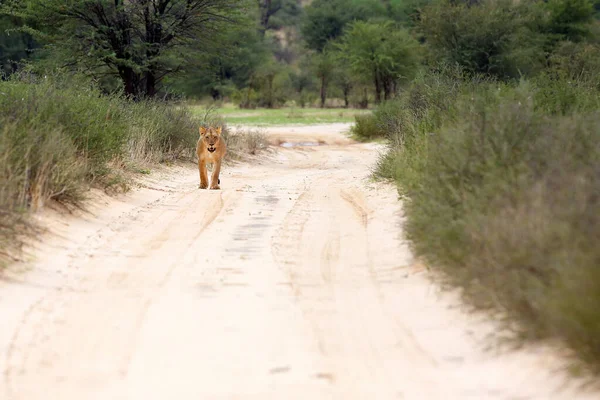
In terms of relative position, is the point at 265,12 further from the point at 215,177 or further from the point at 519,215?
the point at 519,215

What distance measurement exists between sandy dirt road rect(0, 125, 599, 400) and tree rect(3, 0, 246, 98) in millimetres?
13846

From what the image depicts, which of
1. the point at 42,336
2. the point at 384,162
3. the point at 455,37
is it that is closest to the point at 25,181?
the point at 42,336

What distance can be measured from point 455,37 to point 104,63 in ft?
66.7

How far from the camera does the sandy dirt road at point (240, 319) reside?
4918 millimetres

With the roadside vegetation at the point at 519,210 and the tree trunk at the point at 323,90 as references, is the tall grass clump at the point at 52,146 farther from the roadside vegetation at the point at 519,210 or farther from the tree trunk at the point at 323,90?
the tree trunk at the point at 323,90

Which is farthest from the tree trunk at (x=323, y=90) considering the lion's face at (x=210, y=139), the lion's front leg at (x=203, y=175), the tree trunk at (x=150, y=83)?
the lion's front leg at (x=203, y=175)

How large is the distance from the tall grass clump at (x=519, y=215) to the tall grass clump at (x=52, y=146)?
146 inches

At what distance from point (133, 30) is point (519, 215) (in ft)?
64.4

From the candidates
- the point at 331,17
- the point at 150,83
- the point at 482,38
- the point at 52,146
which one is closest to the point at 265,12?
the point at 331,17

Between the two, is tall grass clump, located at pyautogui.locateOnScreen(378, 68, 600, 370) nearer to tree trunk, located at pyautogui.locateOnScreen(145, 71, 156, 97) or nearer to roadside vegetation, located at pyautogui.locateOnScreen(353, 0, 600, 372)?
roadside vegetation, located at pyautogui.locateOnScreen(353, 0, 600, 372)

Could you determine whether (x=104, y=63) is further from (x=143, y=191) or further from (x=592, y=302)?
(x=592, y=302)

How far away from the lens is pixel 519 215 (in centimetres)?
583

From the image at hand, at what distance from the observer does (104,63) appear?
24828 mm

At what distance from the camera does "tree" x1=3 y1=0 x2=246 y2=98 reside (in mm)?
23250
